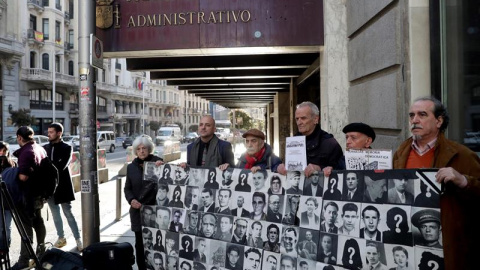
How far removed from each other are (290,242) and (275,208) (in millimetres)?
327

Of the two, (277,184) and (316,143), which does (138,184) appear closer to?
(277,184)

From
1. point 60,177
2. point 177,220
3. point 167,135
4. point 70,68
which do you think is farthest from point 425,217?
point 70,68

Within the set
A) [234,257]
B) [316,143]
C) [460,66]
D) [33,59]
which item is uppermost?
[33,59]

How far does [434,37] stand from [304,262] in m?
2.71

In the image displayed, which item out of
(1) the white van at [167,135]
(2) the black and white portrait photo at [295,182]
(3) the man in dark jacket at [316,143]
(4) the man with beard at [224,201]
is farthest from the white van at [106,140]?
(2) the black and white portrait photo at [295,182]

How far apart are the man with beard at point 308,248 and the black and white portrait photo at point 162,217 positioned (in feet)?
5.40

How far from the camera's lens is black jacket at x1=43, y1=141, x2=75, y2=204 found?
5.95 m

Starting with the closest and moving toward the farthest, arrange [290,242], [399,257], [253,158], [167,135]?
[399,257] → [290,242] → [253,158] → [167,135]

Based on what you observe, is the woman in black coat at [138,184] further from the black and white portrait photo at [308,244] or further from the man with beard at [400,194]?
the man with beard at [400,194]

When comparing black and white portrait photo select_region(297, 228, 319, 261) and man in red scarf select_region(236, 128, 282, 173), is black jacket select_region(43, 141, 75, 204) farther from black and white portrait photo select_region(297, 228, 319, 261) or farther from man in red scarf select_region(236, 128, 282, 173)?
black and white portrait photo select_region(297, 228, 319, 261)

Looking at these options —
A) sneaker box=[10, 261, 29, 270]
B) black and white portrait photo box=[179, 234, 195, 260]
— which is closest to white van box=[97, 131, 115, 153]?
sneaker box=[10, 261, 29, 270]

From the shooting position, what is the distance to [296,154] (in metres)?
3.42

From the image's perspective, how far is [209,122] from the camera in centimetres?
475

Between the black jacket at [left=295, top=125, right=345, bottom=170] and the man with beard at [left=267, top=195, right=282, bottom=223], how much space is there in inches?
19.7
